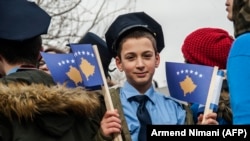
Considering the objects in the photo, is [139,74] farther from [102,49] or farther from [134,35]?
[102,49]

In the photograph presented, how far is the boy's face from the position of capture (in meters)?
4.09

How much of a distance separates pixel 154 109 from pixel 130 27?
61cm

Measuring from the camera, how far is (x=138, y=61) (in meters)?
4.11

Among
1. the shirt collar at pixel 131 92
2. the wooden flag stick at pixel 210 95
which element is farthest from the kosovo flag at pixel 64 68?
the wooden flag stick at pixel 210 95

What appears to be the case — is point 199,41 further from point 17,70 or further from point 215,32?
point 17,70

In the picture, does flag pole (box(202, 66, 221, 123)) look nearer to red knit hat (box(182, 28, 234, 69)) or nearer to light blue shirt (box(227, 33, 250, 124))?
red knit hat (box(182, 28, 234, 69))

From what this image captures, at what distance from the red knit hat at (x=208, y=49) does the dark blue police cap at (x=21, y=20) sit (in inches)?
43.5

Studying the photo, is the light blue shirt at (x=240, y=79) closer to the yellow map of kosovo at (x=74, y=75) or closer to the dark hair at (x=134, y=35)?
the yellow map of kosovo at (x=74, y=75)

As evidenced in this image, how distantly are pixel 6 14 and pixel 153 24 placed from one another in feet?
3.71

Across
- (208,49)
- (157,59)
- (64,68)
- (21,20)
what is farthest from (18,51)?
(208,49)

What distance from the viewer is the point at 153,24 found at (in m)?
4.44

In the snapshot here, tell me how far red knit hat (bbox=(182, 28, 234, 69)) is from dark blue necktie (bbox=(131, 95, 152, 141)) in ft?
1.94

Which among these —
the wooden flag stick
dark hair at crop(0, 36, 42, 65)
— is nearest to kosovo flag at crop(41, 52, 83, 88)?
dark hair at crop(0, 36, 42, 65)

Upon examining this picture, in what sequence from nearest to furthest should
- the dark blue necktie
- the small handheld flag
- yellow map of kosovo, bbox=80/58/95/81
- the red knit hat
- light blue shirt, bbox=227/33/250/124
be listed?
light blue shirt, bbox=227/33/250/124 → the dark blue necktie → yellow map of kosovo, bbox=80/58/95/81 → the small handheld flag → the red knit hat
